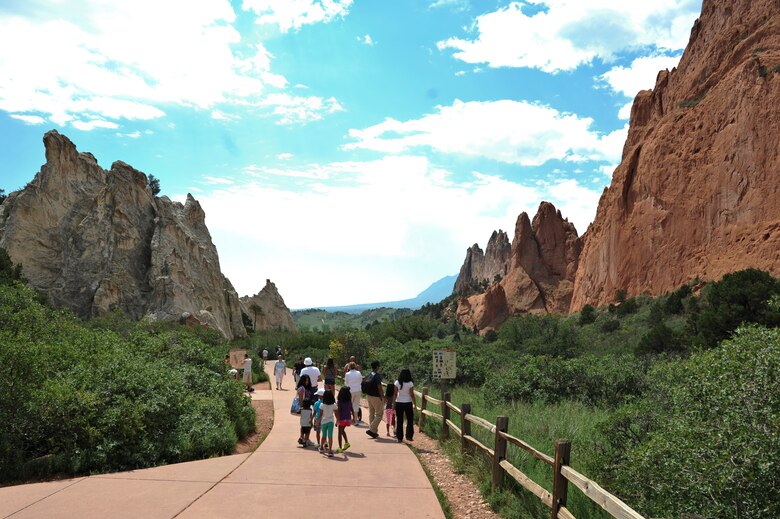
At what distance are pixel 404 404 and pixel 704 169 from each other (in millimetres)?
47504

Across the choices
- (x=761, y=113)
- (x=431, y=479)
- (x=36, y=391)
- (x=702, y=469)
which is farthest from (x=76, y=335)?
(x=761, y=113)

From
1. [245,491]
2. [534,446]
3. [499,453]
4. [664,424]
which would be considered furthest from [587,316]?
[245,491]

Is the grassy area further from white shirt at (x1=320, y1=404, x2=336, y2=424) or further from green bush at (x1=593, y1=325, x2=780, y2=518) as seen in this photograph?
white shirt at (x1=320, y1=404, x2=336, y2=424)

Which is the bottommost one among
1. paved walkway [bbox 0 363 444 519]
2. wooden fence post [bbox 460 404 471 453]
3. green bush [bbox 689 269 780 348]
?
paved walkway [bbox 0 363 444 519]

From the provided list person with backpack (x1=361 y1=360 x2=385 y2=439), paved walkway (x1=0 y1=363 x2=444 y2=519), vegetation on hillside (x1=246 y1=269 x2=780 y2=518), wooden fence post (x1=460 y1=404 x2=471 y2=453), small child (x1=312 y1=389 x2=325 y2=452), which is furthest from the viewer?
person with backpack (x1=361 y1=360 x2=385 y2=439)

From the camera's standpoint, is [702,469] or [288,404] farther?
[288,404]

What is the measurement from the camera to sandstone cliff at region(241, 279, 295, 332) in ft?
296

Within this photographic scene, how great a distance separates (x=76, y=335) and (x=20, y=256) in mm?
42747

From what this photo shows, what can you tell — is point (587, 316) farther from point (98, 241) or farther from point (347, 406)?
point (347, 406)

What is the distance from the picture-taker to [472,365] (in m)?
21.7

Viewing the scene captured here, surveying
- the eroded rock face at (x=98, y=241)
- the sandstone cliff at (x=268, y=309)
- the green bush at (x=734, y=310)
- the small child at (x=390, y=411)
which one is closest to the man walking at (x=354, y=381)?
the small child at (x=390, y=411)

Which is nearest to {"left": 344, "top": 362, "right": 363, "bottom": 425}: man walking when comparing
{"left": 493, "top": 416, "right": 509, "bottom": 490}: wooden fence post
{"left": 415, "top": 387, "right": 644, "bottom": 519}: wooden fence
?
{"left": 415, "top": 387, "right": 644, "bottom": 519}: wooden fence

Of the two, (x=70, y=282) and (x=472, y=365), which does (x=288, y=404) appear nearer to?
(x=472, y=365)

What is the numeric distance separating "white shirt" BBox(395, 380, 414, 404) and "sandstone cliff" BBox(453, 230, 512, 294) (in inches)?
5115
